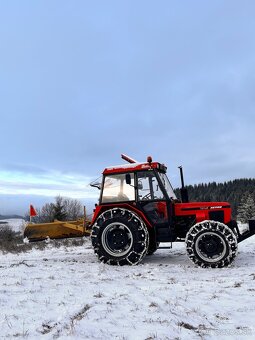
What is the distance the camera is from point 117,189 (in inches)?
420

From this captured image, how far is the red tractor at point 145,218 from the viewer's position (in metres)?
9.49

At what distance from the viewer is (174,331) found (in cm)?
441

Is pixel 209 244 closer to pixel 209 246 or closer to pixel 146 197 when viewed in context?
pixel 209 246

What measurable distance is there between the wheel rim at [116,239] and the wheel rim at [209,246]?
6.16 ft

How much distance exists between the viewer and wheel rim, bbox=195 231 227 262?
9.38 m

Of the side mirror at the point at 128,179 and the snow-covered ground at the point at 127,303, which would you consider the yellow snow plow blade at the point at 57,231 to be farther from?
the snow-covered ground at the point at 127,303

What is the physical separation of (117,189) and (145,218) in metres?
1.19

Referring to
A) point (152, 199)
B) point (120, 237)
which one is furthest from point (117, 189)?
point (120, 237)

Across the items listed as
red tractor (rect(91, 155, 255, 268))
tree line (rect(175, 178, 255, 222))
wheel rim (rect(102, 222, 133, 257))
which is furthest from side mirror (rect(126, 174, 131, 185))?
tree line (rect(175, 178, 255, 222))

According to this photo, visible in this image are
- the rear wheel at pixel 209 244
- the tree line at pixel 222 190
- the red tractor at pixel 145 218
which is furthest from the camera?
the tree line at pixel 222 190

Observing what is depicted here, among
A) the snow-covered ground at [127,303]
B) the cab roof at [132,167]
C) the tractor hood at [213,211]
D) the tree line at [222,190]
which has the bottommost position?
the snow-covered ground at [127,303]

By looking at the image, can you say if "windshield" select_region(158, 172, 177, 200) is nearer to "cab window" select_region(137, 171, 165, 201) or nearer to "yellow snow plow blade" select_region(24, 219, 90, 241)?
"cab window" select_region(137, 171, 165, 201)

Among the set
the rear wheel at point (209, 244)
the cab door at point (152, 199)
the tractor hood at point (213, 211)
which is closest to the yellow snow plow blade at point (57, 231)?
the cab door at point (152, 199)

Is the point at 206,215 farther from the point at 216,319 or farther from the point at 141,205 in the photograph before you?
the point at 216,319
